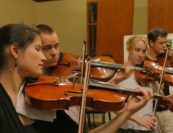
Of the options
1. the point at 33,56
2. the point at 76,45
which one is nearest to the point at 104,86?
the point at 33,56

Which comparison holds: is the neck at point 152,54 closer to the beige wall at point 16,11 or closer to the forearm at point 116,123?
the forearm at point 116,123

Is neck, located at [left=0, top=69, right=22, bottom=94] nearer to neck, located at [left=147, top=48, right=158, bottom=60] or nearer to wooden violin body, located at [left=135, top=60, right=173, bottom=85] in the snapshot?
wooden violin body, located at [left=135, top=60, right=173, bottom=85]

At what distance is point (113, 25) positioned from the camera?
4141mm

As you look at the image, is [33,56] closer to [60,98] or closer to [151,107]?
[60,98]

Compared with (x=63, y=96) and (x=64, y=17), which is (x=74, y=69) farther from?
(x=64, y=17)

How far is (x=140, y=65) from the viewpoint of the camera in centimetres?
213

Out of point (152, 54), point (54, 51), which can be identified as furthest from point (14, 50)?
point (152, 54)

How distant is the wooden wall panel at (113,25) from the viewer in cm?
407

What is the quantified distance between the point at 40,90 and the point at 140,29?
3348 millimetres

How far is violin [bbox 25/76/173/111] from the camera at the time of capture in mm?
1233

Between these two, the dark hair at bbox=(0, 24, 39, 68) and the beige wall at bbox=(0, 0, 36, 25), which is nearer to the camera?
the dark hair at bbox=(0, 24, 39, 68)

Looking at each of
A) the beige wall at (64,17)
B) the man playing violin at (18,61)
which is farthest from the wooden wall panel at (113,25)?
the man playing violin at (18,61)

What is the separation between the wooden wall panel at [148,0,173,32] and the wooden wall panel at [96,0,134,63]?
26 cm

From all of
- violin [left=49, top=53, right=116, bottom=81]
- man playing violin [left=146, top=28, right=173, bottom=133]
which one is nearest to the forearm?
violin [left=49, top=53, right=116, bottom=81]
